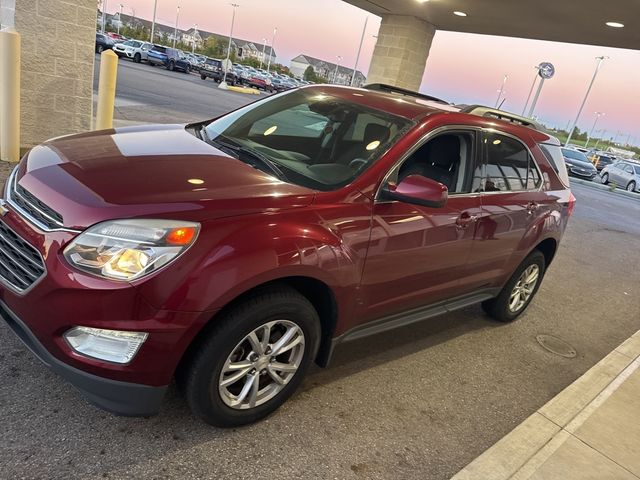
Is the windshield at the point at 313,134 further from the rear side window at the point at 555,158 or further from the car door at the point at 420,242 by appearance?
the rear side window at the point at 555,158

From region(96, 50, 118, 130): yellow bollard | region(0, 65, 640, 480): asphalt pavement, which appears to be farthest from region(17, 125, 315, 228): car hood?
region(96, 50, 118, 130): yellow bollard

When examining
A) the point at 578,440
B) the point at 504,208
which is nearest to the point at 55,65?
the point at 504,208

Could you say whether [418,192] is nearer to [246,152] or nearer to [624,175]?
[246,152]

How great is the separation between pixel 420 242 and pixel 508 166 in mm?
1353

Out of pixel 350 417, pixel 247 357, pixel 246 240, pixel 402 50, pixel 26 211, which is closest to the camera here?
pixel 246 240

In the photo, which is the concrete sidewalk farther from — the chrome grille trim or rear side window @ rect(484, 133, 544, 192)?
the chrome grille trim

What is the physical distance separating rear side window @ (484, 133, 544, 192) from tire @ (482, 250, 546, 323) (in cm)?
73

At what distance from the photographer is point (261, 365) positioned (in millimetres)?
2713

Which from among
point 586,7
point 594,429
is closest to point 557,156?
point 594,429

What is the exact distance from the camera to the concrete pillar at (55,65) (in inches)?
240

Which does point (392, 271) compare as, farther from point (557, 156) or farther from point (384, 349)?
point (557, 156)

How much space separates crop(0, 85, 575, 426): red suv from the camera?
224 centimetres

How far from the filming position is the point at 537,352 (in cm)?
455

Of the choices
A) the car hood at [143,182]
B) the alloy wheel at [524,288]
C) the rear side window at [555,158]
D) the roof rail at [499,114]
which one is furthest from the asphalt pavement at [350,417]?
the roof rail at [499,114]
